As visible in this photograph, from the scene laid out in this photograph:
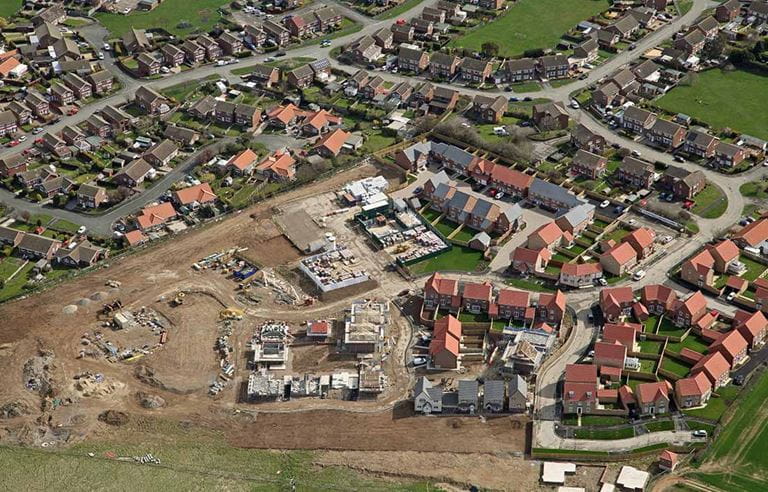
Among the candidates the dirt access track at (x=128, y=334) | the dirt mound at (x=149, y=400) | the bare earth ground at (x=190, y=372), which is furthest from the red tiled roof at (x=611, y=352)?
the dirt mound at (x=149, y=400)

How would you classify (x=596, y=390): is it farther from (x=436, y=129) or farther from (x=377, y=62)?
(x=377, y=62)

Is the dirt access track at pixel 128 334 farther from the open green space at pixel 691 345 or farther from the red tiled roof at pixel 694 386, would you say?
the red tiled roof at pixel 694 386

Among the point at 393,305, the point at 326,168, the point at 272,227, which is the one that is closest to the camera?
the point at 393,305

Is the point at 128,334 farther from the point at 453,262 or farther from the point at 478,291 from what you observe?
the point at 478,291

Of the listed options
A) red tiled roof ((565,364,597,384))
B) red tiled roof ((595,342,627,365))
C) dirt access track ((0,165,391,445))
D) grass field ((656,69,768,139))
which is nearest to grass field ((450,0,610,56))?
grass field ((656,69,768,139))

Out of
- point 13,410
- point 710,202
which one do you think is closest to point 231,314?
point 13,410

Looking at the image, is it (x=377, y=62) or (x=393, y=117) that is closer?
(x=393, y=117)

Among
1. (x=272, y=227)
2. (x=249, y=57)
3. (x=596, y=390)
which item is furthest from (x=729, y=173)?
(x=249, y=57)
